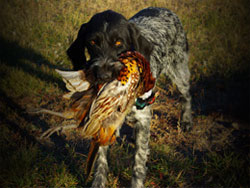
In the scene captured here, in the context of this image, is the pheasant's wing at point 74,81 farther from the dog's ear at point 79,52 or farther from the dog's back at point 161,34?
the dog's back at point 161,34

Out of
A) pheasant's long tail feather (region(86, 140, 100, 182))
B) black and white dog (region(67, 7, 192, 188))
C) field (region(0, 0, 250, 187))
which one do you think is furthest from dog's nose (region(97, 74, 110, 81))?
field (region(0, 0, 250, 187))

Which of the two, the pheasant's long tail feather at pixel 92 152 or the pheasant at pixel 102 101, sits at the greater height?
the pheasant at pixel 102 101

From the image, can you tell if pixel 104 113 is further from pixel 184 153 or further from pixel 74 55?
pixel 184 153

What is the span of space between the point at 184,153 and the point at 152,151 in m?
0.53

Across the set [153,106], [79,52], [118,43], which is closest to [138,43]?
[118,43]

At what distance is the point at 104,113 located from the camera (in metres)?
1.54

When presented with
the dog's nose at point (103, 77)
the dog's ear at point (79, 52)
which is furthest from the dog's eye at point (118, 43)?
the dog's nose at point (103, 77)

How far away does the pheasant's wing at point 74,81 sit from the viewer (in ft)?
5.13

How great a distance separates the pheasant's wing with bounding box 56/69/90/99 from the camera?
156 cm

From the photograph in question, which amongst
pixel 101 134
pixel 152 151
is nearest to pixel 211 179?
pixel 152 151

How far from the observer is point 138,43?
8.48 ft

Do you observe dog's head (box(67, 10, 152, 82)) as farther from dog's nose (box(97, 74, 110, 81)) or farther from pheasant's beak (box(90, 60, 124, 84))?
dog's nose (box(97, 74, 110, 81))

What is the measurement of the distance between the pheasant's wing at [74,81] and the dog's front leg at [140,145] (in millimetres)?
1006

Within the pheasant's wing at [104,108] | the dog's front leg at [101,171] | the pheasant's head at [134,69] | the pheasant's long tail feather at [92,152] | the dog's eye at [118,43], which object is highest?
the dog's eye at [118,43]
